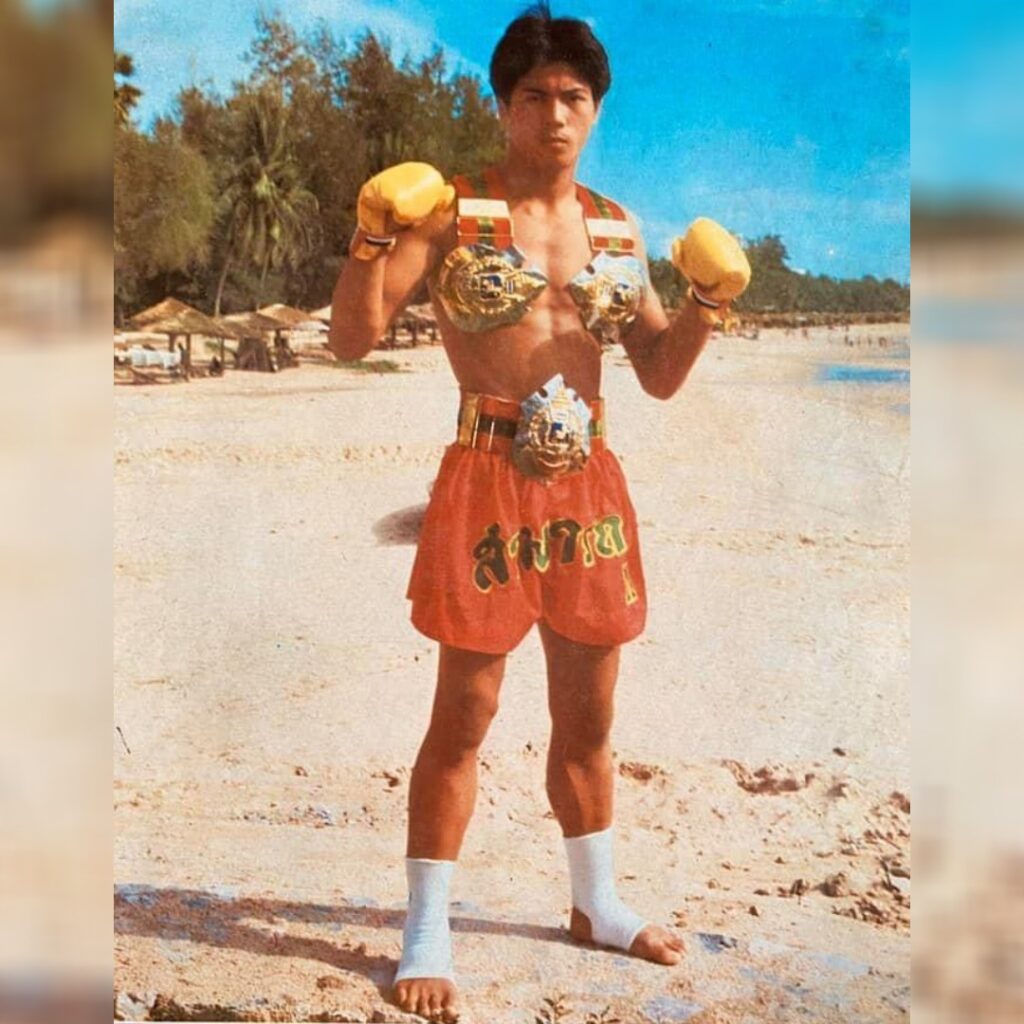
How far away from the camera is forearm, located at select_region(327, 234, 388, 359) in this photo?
11.0ft

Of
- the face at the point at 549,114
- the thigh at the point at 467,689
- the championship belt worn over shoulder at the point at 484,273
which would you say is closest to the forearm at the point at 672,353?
the championship belt worn over shoulder at the point at 484,273

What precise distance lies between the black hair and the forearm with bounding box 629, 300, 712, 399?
0.61 m

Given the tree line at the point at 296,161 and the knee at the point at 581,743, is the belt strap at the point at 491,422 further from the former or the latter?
the knee at the point at 581,743

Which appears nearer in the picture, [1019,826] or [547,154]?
[547,154]

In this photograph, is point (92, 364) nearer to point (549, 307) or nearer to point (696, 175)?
point (549, 307)

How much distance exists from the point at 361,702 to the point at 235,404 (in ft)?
2.73

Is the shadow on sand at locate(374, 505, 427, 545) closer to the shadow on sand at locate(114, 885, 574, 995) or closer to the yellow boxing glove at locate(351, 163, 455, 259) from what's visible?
the yellow boxing glove at locate(351, 163, 455, 259)

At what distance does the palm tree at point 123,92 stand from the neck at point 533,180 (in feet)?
3.14

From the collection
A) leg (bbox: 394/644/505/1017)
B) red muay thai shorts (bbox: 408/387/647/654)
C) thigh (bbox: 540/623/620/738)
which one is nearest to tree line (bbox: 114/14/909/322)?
red muay thai shorts (bbox: 408/387/647/654)

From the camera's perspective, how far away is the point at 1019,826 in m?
3.63

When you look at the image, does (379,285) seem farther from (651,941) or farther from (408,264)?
(651,941)

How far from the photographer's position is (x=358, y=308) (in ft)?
11.1

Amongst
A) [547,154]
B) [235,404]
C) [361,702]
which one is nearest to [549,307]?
[547,154]

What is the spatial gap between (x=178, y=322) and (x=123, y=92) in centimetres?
59
